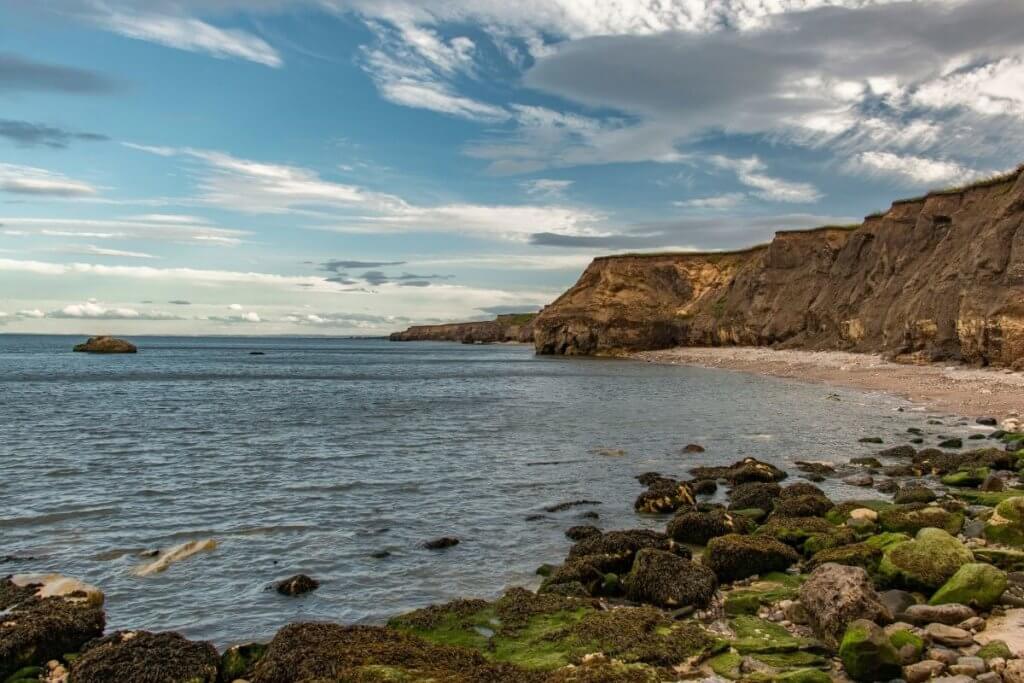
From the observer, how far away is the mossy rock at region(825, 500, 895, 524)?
12.6 m

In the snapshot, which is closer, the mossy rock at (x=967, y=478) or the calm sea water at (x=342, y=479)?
the calm sea water at (x=342, y=479)

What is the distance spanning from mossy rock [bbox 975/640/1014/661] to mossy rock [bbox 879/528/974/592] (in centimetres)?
201

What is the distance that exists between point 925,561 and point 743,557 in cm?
231

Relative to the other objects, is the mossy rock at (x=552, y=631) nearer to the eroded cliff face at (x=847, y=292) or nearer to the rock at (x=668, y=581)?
the rock at (x=668, y=581)

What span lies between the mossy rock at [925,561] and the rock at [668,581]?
225 centimetres

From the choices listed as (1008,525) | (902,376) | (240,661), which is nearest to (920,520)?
(1008,525)

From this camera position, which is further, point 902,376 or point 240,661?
point 902,376

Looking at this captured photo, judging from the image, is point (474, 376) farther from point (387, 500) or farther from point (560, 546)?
point (560, 546)

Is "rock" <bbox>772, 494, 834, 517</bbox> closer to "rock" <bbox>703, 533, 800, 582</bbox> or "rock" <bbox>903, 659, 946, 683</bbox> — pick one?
"rock" <bbox>703, 533, 800, 582</bbox>

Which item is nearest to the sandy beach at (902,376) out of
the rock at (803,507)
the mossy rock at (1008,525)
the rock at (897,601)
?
the rock at (803,507)

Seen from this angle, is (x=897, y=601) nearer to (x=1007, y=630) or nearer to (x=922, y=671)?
(x=1007, y=630)

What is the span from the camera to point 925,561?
905 centimetres

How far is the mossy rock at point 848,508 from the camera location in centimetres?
1261

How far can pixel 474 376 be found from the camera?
213ft
